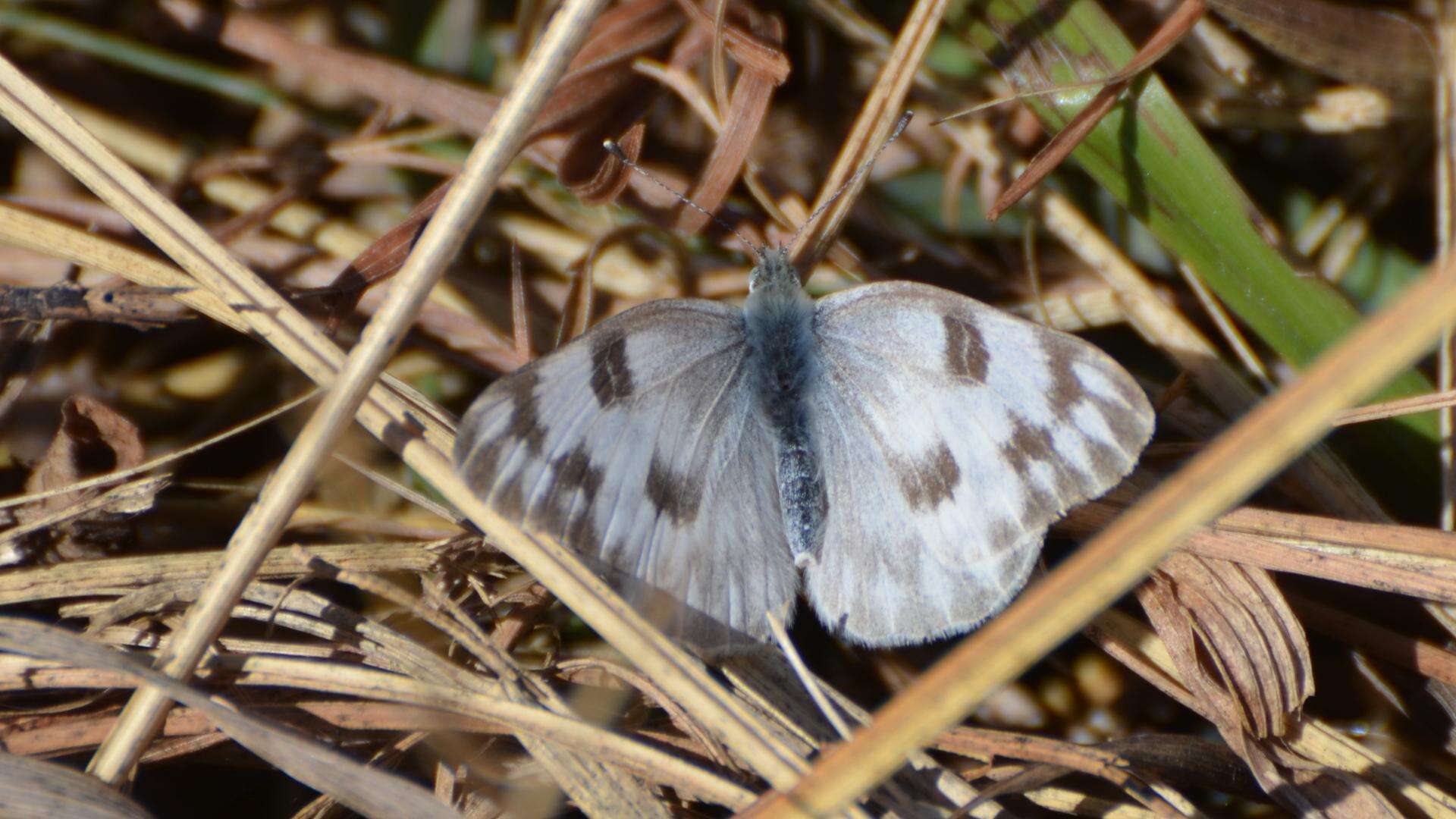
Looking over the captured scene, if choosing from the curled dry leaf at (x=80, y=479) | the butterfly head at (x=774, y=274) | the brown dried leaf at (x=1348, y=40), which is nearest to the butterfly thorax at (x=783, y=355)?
the butterfly head at (x=774, y=274)

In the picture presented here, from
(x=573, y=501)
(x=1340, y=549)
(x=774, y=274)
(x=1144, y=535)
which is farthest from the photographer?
(x=774, y=274)

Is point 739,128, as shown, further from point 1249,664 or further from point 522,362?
point 1249,664

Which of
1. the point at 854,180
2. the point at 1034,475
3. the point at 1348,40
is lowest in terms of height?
the point at 1034,475

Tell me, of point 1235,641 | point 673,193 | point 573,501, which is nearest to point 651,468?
point 573,501

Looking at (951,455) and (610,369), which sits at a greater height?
(610,369)

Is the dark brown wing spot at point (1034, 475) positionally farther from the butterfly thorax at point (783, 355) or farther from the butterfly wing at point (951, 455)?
the butterfly thorax at point (783, 355)

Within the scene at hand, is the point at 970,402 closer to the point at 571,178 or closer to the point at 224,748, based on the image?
the point at 571,178

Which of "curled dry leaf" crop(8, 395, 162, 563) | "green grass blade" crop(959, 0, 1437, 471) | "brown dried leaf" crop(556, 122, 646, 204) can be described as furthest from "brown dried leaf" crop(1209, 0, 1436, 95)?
"curled dry leaf" crop(8, 395, 162, 563)

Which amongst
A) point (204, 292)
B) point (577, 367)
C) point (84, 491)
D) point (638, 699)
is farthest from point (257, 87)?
point (638, 699)
